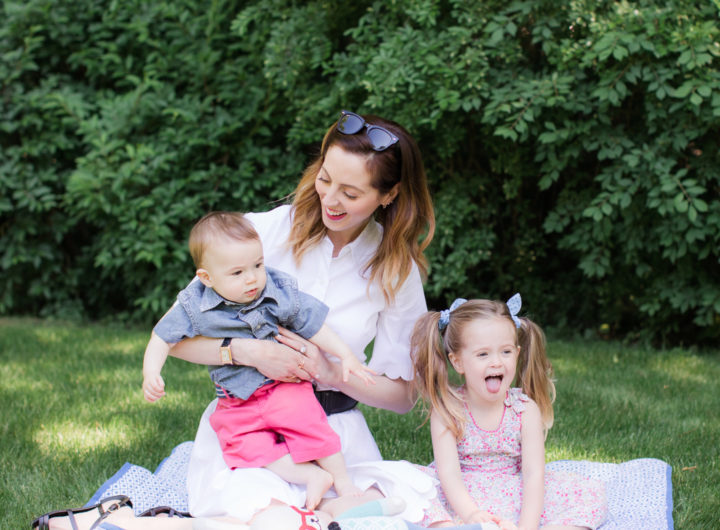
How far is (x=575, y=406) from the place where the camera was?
3980mm

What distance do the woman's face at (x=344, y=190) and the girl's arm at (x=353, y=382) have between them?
0.40 meters

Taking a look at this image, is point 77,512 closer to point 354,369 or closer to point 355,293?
point 354,369

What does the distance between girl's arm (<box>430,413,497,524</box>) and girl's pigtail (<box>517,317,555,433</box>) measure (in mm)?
351

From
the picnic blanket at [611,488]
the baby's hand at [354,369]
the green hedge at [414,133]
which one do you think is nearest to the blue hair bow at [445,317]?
the baby's hand at [354,369]

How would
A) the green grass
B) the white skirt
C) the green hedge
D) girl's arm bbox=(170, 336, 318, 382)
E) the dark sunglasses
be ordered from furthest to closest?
1. the green hedge
2. the green grass
3. the dark sunglasses
4. girl's arm bbox=(170, 336, 318, 382)
5. the white skirt

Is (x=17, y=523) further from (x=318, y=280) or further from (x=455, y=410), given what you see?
(x=455, y=410)

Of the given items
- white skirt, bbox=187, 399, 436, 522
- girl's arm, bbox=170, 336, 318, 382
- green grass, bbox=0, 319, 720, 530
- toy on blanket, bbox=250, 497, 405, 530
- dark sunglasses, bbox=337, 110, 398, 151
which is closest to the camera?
toy on blanket, bbox=250, 497, 405, 530

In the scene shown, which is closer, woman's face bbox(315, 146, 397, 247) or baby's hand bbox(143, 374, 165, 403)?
baby's hand bbox(143, 374, 165, 403)

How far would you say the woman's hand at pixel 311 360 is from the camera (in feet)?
8.05

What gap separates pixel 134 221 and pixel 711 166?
3961mm

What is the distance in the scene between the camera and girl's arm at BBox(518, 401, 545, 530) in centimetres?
240

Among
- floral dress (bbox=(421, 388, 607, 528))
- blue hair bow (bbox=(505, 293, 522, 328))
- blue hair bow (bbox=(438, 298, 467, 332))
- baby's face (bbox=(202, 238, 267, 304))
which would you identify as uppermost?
baby's face (bbox=(202, 238, 267, 304))

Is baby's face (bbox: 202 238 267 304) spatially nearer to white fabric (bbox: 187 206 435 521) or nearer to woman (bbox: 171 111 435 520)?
woman (bbox: 171 111 435 520)

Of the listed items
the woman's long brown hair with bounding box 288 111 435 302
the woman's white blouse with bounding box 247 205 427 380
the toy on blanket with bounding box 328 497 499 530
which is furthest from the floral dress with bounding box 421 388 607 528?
the woman's long brown hair with bounding box 288 111 435 302
